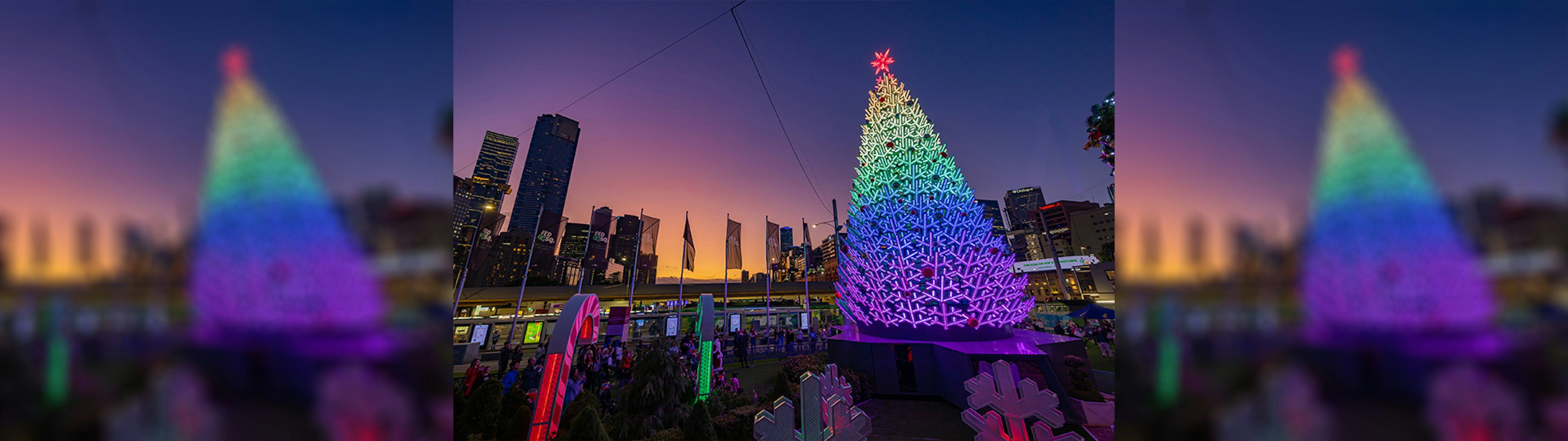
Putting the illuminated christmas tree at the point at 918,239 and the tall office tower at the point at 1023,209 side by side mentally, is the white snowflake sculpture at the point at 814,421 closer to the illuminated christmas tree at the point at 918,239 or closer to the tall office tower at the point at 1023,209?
the illuminated christmas tree at the point at 918,239

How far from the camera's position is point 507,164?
6289mm

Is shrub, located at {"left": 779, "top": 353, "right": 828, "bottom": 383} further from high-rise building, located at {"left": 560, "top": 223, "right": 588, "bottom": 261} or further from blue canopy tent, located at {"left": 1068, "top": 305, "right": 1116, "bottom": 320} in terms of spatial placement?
high-rise building, located at {"left": 560, "top": 223, "right": 588, "bottom": 261}

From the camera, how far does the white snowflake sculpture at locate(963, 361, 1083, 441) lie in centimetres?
455

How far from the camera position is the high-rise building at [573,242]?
4250cm
